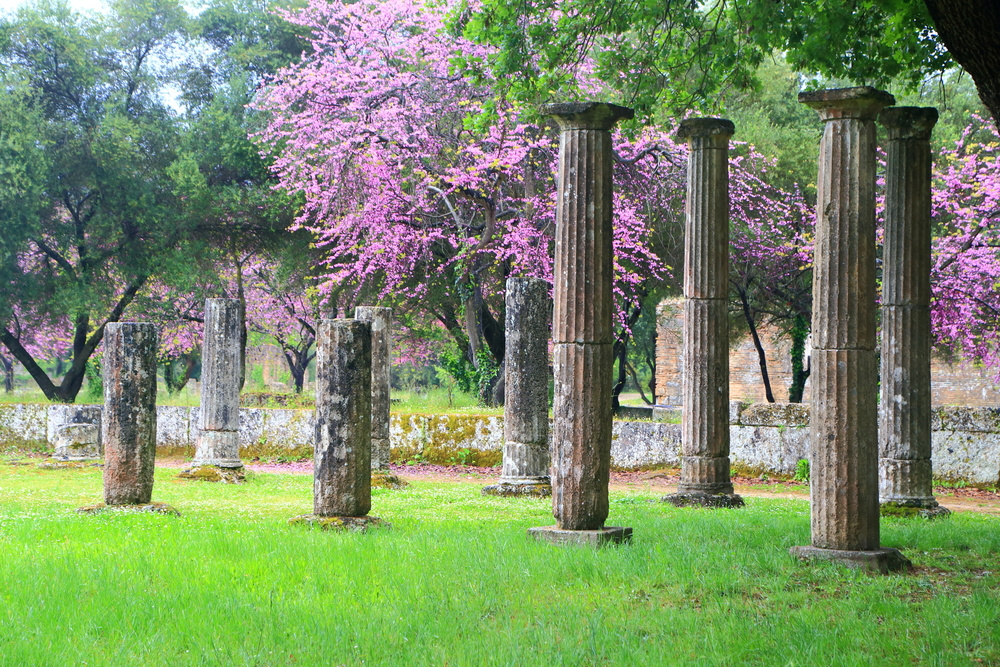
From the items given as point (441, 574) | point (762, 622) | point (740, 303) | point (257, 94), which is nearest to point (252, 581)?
point (441, 574)

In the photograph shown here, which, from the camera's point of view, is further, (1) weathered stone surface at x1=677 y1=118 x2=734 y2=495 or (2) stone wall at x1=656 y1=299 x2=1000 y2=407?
(2) stone wall at x1=656 y1=299 x2=1000 y2=407

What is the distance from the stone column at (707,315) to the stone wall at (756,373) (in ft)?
50.1

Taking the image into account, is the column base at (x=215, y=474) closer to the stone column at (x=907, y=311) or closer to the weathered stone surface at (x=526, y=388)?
the weathered stone surface at (x=526, y=388)

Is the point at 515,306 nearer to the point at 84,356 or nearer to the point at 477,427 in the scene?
the point at 477,427

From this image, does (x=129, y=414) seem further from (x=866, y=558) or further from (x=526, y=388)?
(x=866, y=558)

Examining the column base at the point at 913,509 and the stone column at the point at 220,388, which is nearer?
→ the column base at the point at 913,509

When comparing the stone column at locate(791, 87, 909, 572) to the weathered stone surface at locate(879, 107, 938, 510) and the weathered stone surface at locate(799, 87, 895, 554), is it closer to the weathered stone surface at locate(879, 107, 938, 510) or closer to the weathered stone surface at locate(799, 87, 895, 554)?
the weathered stone surface at locate(799, 87, 895, 554)

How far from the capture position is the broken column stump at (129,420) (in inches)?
426

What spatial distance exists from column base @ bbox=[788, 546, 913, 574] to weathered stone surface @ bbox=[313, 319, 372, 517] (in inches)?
170

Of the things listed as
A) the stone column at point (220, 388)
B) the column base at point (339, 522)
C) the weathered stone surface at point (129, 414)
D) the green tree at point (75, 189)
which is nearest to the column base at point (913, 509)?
the column base at point (339, 522)

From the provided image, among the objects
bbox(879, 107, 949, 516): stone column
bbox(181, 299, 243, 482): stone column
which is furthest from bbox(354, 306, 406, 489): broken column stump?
bbox(879, 107, 949, 516): stone column

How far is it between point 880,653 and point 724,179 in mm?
6969

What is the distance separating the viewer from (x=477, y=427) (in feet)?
59.5

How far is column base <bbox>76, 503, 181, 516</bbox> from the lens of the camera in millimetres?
10617
